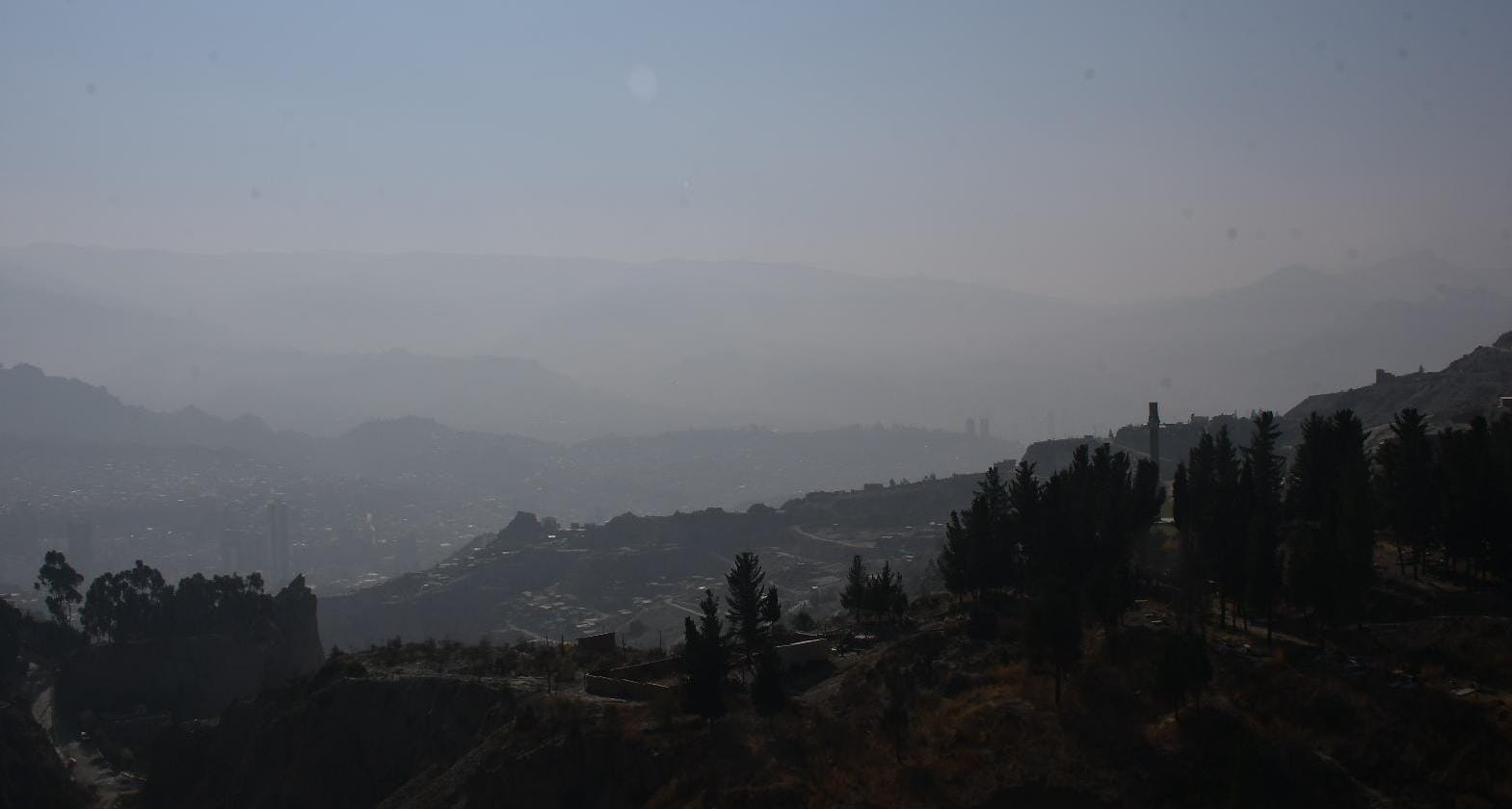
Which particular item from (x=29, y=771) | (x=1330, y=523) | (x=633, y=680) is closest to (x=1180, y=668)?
(x=1330, y=523)

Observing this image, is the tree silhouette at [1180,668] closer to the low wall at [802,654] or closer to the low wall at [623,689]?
the low wall at [802,654]

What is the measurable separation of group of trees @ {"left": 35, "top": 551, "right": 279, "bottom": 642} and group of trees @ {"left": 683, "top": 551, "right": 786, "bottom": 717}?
141 ft

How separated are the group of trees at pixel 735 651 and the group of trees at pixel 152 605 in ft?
141

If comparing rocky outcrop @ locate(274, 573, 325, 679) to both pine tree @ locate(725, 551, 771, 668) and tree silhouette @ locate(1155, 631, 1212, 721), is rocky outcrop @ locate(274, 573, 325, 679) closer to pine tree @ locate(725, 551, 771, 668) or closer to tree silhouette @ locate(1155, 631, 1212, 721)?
pine tree @ locate(725, 551, 771, 668)

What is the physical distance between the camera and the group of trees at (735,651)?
27.6 metres

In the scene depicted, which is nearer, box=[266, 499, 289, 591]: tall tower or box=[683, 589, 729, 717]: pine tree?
box=[683, 589, 729, 717]: pine tree

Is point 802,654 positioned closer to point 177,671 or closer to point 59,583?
point 177,671

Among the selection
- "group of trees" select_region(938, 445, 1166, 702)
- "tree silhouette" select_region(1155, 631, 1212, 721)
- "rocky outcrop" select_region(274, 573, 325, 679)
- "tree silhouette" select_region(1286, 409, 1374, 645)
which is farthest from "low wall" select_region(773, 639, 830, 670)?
"rocky outcrop" select_region(274, 573, 325, 679)

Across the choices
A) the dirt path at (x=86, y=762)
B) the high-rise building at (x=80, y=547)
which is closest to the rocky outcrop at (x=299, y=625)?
the dirt path at (x=86, y=762)

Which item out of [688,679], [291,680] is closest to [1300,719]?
[688,679]

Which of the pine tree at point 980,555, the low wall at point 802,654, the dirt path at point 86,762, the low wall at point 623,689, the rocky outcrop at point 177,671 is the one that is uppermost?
the pine tree at point 980,555

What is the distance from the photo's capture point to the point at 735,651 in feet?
104

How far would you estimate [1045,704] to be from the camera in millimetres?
25391

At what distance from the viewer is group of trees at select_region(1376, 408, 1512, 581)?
31.7m
